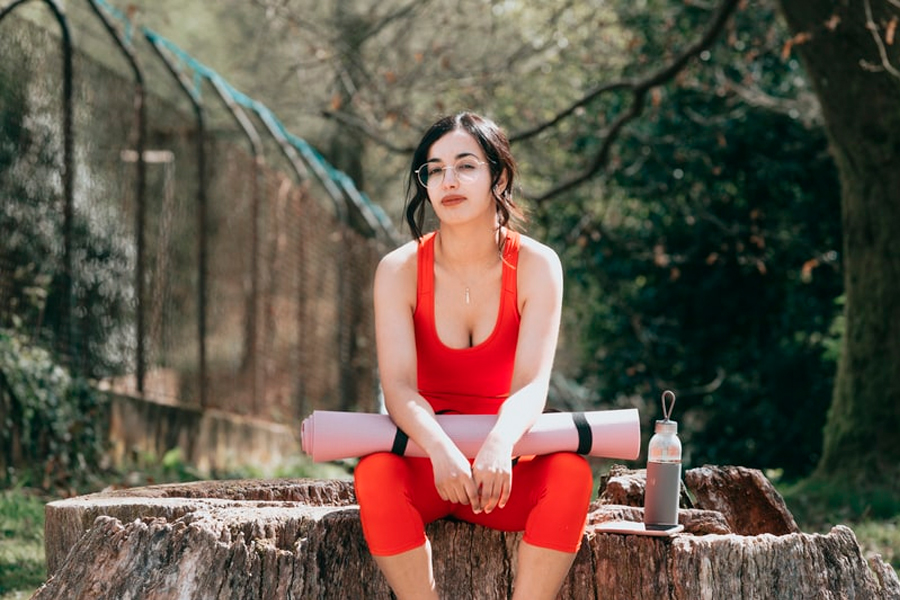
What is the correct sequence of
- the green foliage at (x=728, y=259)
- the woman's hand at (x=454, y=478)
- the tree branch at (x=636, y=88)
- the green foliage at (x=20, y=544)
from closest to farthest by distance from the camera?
the woman's hand at (x=454, y=478)
the green foliage at (x=20, y=544)
the tree branch at (x=636, y=88)
the green foliage at (x=728, y=259)

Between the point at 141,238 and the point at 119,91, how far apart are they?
3.17 ft

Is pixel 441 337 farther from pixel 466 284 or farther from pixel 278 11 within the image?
pixel 278 11

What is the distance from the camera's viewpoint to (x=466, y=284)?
3721mm

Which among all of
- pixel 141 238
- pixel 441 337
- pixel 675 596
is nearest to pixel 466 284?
pixel 441 337

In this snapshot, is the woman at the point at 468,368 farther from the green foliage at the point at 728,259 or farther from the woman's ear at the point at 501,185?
the green foliage at the point at 728,259

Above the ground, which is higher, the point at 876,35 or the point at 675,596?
the point at 876,35

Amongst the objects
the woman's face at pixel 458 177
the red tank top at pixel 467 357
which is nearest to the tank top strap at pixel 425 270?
the red tank top at pixel 467 357

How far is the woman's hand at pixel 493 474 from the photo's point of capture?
3.21m

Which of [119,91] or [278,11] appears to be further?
[278,11]

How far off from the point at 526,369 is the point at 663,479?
1.55 ft

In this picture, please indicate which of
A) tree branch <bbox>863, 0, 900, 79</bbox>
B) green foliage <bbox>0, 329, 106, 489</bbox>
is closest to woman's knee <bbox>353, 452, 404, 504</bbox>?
green foliage <bbox>0, 329, 106, 489</bbox>

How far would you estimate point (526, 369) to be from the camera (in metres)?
3.52

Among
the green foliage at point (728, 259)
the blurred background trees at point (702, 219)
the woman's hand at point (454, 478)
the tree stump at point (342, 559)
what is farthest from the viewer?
the green foliage at point (728, 259)

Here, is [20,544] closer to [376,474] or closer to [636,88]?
[376,474]
